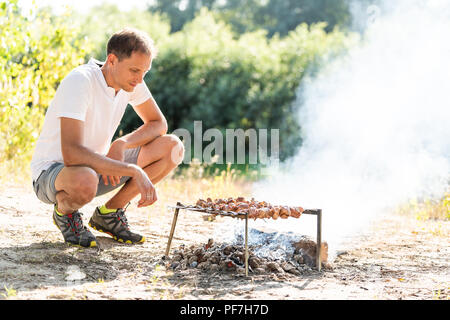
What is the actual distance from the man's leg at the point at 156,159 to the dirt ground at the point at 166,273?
40cm

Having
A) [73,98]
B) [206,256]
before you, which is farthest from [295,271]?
[73,98]

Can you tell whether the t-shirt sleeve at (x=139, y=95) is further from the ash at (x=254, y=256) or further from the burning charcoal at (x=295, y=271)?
the burning charcoal at (x=295, y=271)

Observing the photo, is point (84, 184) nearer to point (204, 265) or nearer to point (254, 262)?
point (204, 265)

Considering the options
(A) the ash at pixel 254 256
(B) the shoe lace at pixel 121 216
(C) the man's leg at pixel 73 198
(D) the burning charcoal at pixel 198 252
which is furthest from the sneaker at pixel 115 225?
(D) the burning charcoal at pixel 198 252

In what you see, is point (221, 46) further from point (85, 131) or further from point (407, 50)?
point (85, 131)

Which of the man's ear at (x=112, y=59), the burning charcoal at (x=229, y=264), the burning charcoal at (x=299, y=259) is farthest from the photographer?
the burning charcoal at (x=299, y=259)

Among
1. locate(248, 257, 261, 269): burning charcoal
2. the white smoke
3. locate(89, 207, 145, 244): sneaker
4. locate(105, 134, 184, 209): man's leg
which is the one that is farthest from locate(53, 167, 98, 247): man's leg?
the white smoke

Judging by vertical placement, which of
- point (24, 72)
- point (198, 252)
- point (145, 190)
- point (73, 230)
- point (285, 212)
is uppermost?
point (24, 72)

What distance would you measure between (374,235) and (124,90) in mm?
3328

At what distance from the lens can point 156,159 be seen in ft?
15.2

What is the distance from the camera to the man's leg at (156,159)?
4.59 meters

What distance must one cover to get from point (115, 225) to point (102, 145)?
0.77 metres

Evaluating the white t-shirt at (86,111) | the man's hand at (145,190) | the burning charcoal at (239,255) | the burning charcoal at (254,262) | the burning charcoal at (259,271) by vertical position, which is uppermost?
the white t-shirt at (86,111)

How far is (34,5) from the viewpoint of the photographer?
685 centimetres
